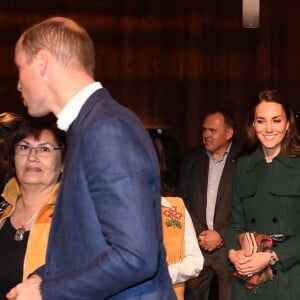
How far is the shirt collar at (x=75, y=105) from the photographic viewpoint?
1.61 m

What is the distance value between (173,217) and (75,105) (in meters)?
1.41

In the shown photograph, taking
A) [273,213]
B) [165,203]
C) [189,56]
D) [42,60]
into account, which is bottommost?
[273,213]

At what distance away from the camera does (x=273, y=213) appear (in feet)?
10.6

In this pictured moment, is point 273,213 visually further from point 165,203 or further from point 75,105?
point 75,105

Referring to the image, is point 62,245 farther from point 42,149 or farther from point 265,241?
point 265,241

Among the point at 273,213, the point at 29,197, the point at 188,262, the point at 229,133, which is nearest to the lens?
the point at 29,197

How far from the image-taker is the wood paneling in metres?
8.23

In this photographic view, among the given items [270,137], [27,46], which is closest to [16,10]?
[270,137]

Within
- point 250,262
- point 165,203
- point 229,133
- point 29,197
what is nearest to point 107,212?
point 29,197

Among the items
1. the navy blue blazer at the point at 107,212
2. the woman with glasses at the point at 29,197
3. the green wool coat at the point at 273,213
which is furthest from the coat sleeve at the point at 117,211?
the green wool coat at the point at 273,213

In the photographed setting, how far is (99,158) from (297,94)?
277 inches

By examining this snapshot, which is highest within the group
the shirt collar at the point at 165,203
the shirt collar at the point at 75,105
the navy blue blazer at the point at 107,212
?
the shirt collar at the point at 75,105

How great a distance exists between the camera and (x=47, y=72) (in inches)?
62.9

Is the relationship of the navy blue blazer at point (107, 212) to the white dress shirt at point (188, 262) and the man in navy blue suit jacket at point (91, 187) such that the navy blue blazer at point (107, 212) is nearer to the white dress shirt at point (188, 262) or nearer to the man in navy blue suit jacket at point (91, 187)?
the man in navy blue suit jacket at point (91, 187)
